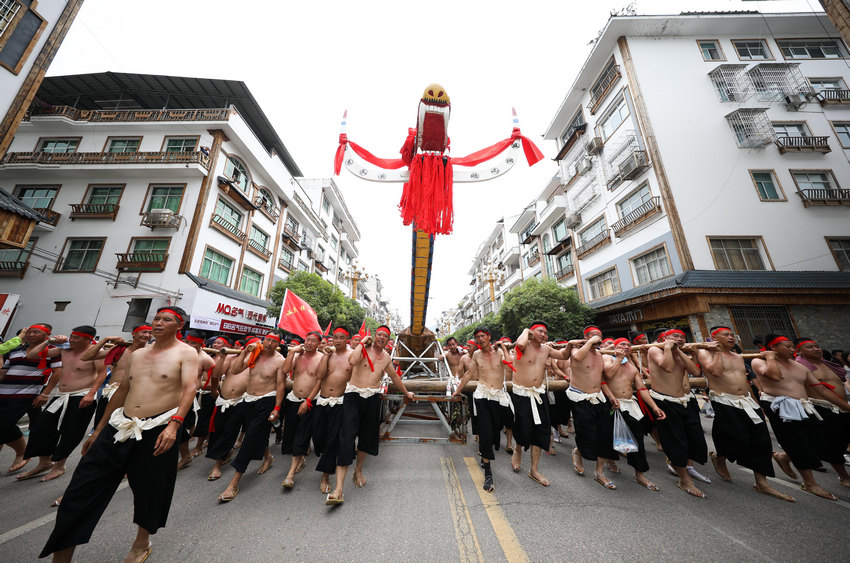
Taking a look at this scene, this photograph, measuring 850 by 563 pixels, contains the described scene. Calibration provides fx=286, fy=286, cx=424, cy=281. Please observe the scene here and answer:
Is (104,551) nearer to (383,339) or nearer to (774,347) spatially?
(383,339)

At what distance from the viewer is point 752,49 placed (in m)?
14.1

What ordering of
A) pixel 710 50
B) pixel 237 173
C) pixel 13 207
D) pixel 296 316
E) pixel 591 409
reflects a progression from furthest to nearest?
1. pixel 237 173
2. pixel 710 50
3. pixel 13 207
4. pixel 296 316
5. pixel 591 409

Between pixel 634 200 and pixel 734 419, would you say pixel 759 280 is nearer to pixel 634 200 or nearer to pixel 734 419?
pixel 634 200

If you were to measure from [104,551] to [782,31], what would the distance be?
27.4 meters

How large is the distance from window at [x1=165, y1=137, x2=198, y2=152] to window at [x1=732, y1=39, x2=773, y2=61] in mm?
27174

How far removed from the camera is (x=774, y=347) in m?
3.91

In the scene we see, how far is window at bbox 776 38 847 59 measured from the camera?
13680 mm

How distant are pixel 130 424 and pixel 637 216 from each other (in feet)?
54.6

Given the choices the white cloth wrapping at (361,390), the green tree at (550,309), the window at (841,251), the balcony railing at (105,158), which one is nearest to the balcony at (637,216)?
the green tree at (550,309)

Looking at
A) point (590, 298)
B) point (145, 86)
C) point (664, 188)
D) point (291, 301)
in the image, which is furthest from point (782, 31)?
point (145, 86)

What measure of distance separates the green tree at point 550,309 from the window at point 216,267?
49.7 ft

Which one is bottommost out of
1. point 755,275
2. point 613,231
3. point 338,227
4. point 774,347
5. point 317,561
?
point 317,561

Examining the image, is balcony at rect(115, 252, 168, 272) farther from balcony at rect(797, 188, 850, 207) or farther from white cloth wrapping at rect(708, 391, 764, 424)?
balcony at rect(797, 188, 850, 207)

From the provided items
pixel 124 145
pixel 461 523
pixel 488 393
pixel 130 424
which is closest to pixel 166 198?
pixel 124 145
